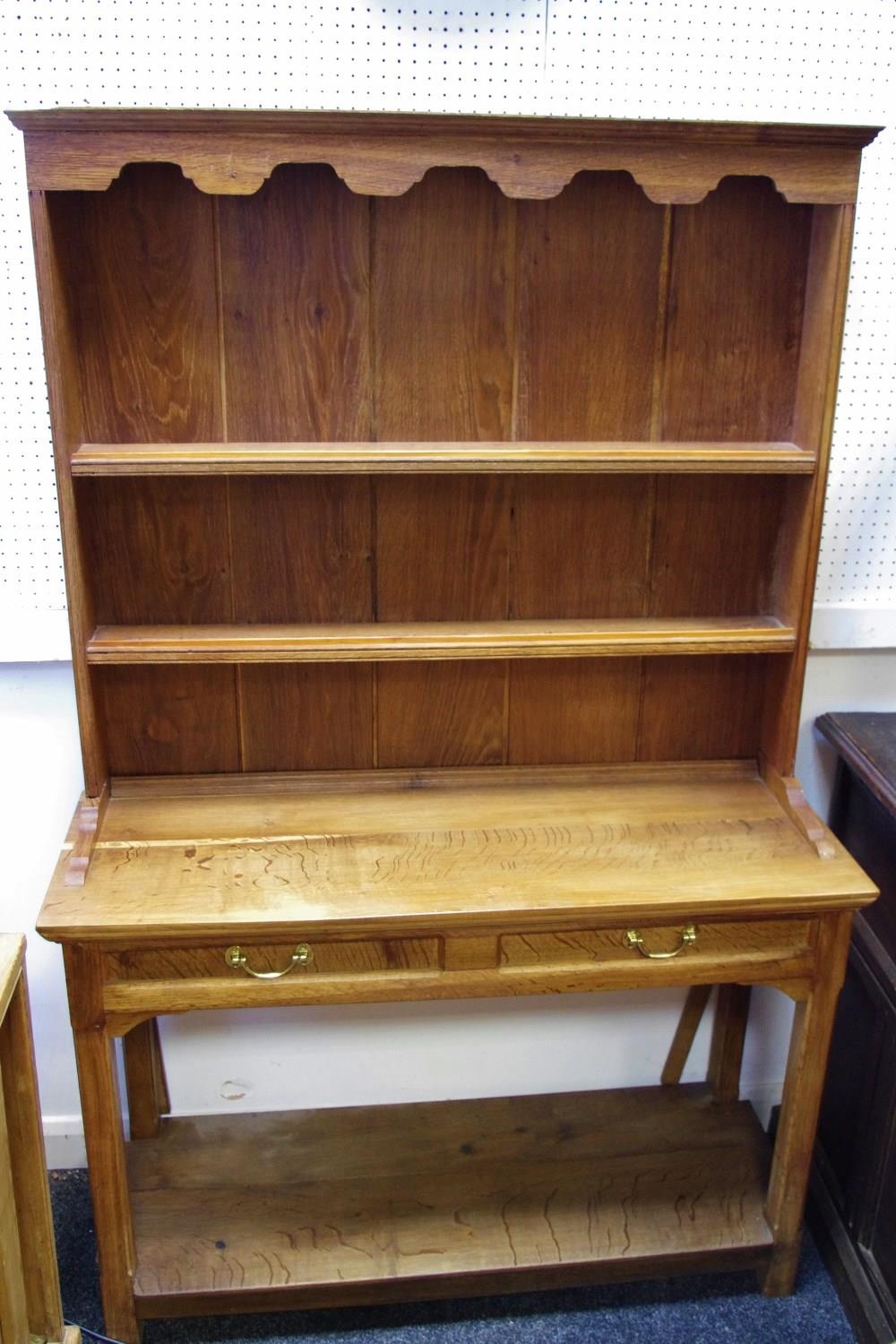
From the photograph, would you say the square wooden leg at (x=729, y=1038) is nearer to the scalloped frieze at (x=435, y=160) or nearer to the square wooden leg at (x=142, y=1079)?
the square wooden leg at (x=142, y=1079)

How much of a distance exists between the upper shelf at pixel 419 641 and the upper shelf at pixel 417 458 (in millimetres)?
279

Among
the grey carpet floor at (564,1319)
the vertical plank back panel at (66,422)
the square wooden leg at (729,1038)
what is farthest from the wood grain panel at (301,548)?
the grey carpet floor at (564,1319)

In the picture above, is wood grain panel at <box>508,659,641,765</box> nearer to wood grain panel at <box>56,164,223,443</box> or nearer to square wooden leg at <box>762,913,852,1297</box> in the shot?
square wooden leg at <box>762,913,852,1297</box>

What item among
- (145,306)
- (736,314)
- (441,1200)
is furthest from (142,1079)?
(736,314)

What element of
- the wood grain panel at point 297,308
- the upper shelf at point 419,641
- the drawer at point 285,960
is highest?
the wood grain panel at point 297,308

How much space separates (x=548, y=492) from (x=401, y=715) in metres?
0.50

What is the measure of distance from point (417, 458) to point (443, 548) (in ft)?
0.92

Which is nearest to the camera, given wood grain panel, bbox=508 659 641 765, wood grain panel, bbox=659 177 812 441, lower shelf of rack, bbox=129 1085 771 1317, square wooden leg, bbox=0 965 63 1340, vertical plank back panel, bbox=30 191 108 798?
square wooden leg, bbox=0 965 63 1340

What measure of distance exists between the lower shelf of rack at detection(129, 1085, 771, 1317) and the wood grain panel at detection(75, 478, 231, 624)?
3.62 ft

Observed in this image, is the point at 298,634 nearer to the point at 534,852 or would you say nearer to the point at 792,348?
the point at 534,852

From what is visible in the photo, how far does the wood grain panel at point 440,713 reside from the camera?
A: 209 centimetres

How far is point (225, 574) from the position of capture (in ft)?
6.51

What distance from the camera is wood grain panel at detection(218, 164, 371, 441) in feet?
5.96

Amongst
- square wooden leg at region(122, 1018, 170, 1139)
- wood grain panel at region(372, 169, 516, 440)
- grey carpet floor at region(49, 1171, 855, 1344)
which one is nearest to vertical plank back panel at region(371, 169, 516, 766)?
wood grain panel at region(372, 169, 516, 440)
